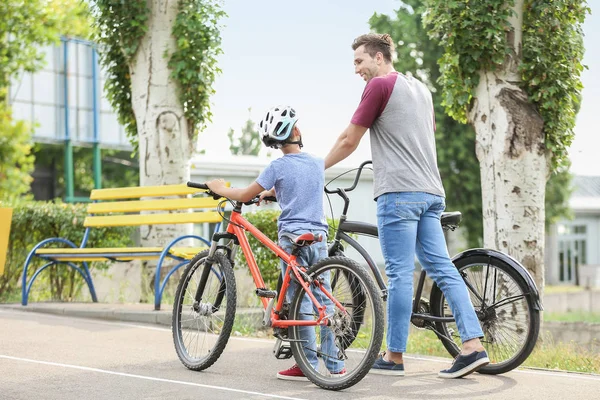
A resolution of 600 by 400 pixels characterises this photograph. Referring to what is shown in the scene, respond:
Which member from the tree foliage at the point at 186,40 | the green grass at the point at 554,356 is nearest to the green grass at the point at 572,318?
the tree foliage at the point at 186,40

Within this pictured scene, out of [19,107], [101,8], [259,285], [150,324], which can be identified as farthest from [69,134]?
[259,285]

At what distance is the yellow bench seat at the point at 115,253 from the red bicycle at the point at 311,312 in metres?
3.19

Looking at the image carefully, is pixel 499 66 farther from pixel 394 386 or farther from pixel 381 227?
pixel 394 386

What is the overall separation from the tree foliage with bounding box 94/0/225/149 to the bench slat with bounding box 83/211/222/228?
1.92 m

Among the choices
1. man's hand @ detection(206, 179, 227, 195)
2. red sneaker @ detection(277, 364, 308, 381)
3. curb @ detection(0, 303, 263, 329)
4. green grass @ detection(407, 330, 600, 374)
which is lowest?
green grass @ detection(407, 330, 600, 374)

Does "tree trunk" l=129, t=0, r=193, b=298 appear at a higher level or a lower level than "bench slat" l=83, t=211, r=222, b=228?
higher

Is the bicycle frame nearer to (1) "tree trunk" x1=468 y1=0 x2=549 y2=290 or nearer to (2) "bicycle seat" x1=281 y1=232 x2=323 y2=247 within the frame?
(2) "bicycle seat" x1=281 y1=232 x2=323 y2=247

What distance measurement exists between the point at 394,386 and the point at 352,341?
14.9 inches

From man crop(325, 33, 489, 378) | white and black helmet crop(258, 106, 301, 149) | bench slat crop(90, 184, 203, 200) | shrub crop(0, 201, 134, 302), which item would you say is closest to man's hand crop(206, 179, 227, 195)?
white and black helmet crop(258, 106, 301, 149)

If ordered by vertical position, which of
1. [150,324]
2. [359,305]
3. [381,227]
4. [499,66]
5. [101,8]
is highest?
[101,8]

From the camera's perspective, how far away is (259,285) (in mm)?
6547

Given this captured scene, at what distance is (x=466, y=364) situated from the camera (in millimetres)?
6320

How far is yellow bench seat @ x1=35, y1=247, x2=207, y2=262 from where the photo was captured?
10.1 m

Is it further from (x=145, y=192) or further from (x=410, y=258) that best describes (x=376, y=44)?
(x=145, y=192)
